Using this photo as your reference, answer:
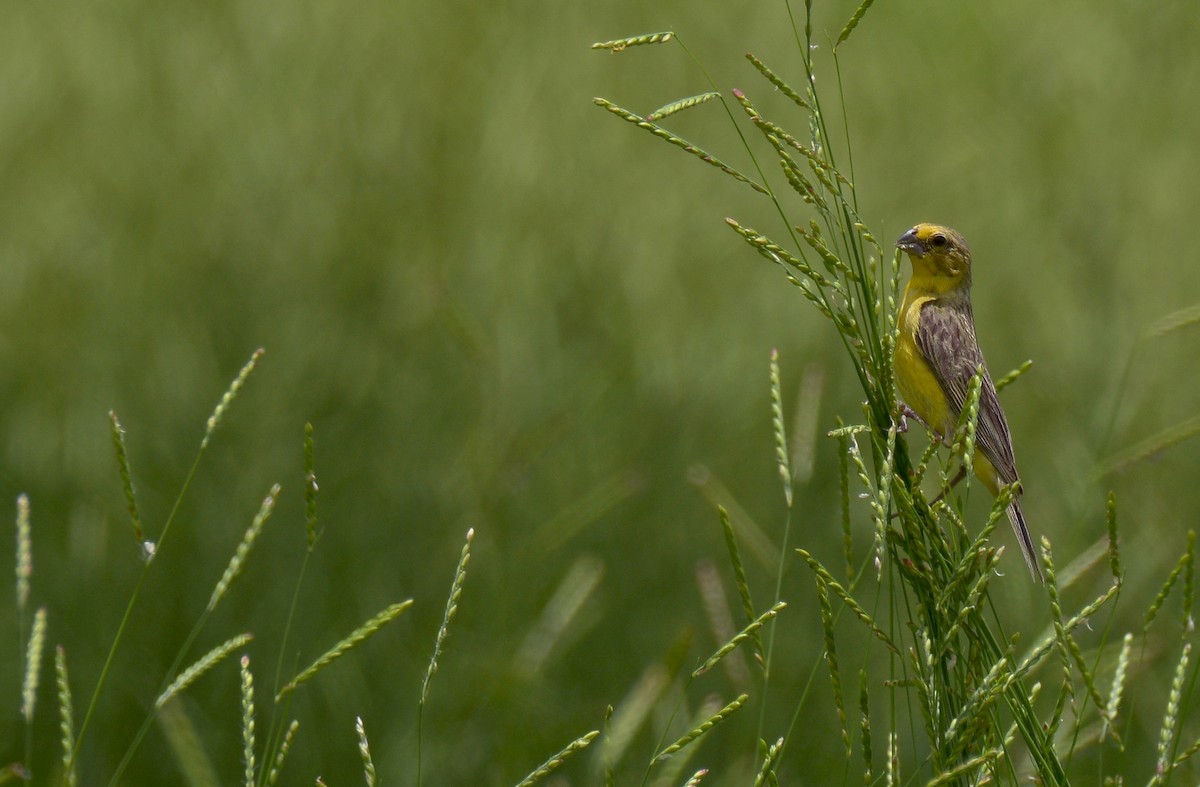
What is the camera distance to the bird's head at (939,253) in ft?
11.4

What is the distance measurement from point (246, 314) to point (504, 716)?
2.31 m

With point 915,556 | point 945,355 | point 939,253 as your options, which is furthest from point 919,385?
point 915,556

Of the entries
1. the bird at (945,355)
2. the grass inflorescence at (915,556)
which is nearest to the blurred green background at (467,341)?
the bird at (945,355)

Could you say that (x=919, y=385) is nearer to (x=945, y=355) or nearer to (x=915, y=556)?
(x=945, y=355)

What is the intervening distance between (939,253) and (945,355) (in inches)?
19.0

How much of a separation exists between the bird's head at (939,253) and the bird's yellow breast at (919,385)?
0.92 ft

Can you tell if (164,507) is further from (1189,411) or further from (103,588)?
(1189,411)

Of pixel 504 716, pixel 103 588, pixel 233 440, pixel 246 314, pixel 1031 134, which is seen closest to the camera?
pixel 504 716

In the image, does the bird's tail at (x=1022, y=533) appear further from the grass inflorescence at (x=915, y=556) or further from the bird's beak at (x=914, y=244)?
the grass inflorescence at (x=915, y=556)

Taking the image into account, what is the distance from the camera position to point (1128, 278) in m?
6.94

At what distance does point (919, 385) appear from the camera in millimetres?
3168

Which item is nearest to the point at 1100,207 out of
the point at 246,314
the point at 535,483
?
the point at 535,483

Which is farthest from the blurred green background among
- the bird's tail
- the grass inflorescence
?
the grass inflorescence

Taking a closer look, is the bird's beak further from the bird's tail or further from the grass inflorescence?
the grass inflorescence
